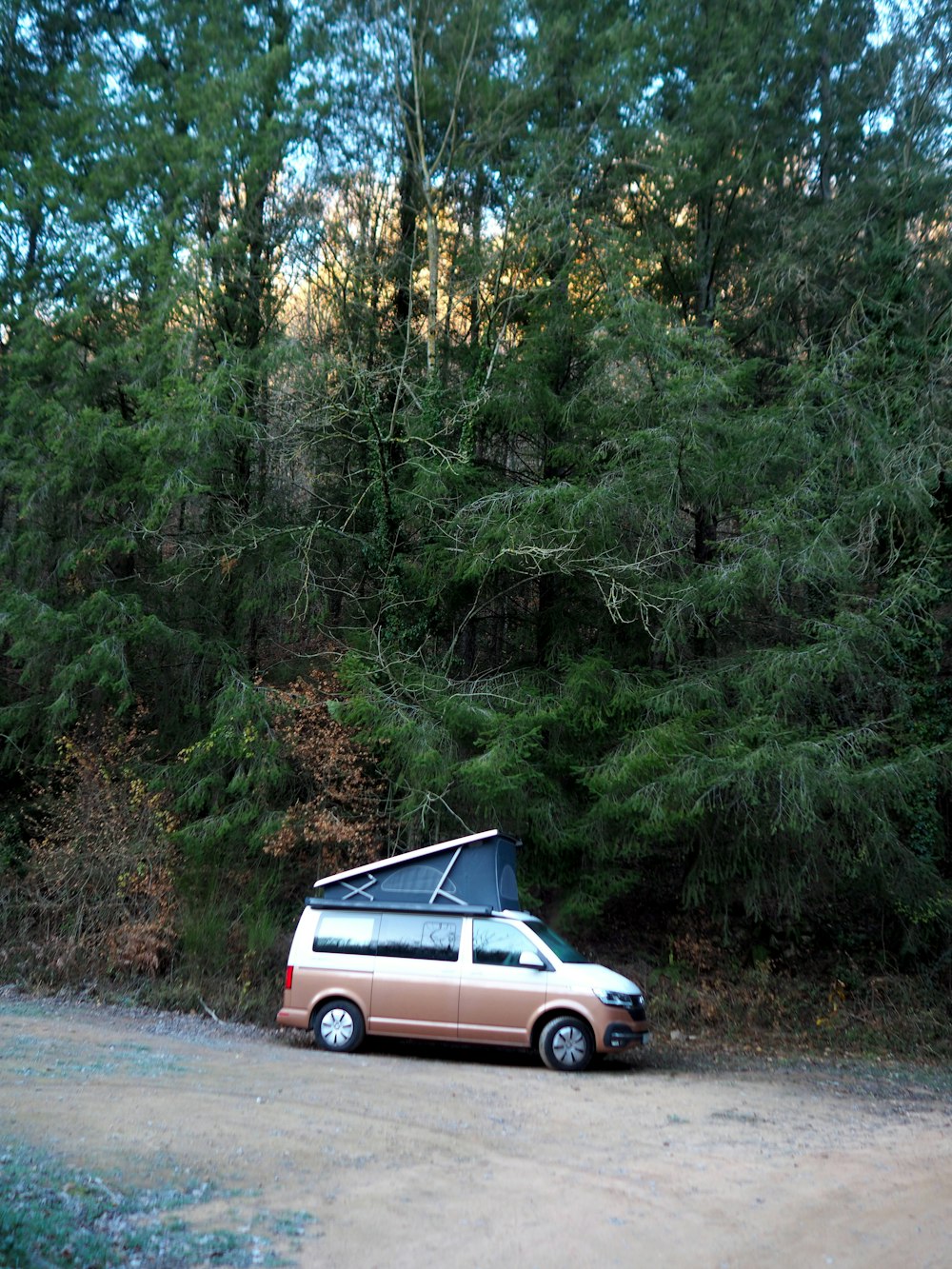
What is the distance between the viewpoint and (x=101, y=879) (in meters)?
16.4

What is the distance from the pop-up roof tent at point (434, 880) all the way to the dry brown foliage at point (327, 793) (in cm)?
330

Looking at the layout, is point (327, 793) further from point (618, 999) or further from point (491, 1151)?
point (491, 1151)

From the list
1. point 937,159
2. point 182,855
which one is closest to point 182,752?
point 182,855

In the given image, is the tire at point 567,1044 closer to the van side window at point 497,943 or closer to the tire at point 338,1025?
the van side window at point 497,943

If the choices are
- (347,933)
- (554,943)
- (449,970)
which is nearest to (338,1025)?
(347,933)

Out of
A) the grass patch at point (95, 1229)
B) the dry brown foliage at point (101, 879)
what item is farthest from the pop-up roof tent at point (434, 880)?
the grass patch at point (95, 1229)

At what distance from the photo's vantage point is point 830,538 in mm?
15594

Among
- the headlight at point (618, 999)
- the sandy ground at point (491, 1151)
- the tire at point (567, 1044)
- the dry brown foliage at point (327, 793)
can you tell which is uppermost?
the dry brown foliage at point (327, 793)

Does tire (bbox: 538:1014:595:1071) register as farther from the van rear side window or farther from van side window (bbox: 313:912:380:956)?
van side window (bbox: 313:912:380:956)

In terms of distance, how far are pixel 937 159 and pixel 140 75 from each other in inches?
607

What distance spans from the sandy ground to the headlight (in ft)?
2.52

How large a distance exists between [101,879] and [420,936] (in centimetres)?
651

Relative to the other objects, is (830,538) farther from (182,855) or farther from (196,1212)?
(196,1212)

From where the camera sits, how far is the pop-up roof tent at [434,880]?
504 inches
